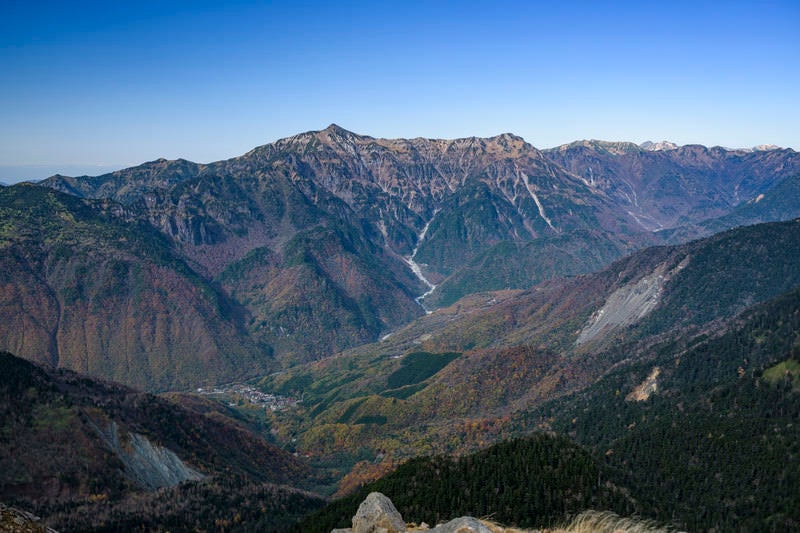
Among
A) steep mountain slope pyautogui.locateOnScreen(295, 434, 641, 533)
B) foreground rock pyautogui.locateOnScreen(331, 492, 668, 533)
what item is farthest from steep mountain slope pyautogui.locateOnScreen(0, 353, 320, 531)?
foreground rock pyautogui.locateOnScreen(331, 492, 668, 533)

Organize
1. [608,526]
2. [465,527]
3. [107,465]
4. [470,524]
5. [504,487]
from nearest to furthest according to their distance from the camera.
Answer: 1. [608,526]
2. [465,527]
3. [470,524]
4. [504,487]
5. [107,465]

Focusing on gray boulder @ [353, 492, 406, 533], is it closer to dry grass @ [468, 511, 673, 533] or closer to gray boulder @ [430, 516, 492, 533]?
gray boulder @ [430, 516, 492, 533]

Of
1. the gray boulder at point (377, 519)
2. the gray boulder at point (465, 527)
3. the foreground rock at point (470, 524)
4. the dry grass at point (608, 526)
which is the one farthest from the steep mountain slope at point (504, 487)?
the gray boulder at point (465, 527)

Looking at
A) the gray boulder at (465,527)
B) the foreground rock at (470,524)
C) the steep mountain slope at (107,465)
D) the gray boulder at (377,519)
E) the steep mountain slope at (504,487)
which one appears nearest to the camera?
the foreground rock at (470,524)

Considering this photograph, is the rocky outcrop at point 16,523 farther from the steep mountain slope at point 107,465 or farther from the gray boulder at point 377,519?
the steep mountain slope at point 107,465

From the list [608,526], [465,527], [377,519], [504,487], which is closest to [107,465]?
[504,487]

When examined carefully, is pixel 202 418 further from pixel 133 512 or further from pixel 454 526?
pixel 454 526

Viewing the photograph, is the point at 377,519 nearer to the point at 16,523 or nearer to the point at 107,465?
the point at 16,523
